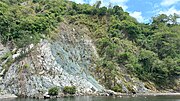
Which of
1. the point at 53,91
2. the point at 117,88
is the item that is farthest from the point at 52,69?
the point at 117,88

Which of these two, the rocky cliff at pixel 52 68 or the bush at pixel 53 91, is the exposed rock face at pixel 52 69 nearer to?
the rocky cliff at pixel 52 68

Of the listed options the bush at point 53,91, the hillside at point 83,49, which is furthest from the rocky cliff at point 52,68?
the bush at point 53,91

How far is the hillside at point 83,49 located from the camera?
73.9m

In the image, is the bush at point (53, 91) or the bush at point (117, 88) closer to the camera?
the bush at point (53, 91)

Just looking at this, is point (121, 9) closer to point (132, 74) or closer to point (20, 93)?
point (132, 74)

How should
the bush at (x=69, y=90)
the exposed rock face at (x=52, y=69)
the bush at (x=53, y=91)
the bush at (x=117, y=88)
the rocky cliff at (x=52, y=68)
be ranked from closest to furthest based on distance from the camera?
the bush at (x=53, y=91), the exposed rock face at (x=52, y=69), the rocky cliff at (x=52, y=68), the bush at (x=69, y=90), the bush at (x=117, y=88)

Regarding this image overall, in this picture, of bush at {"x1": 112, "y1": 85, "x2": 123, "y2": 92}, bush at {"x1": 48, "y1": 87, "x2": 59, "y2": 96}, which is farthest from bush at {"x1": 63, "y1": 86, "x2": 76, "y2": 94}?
bush at {"x1": 112, "y1": 85, "x2": 123, "y2": 92}

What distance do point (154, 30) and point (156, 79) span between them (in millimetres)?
29844

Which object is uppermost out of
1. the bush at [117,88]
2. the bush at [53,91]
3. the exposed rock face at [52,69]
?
the exposed rock face at [52,69]

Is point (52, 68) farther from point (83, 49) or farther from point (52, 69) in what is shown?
point (83, 49)

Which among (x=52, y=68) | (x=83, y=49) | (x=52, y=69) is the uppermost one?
(x=83, y=49)

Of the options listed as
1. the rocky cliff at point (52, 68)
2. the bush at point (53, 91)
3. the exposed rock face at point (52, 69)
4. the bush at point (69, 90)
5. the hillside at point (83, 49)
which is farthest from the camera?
the hillside at point (83, 49)

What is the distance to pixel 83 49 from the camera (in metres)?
94.2

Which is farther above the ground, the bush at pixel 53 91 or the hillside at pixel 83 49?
the hillside at pixel 83 49
